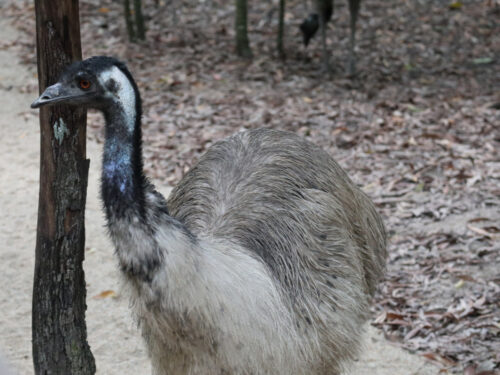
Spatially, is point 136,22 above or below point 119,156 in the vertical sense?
below

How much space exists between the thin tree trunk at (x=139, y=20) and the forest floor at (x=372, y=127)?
153 millimetres

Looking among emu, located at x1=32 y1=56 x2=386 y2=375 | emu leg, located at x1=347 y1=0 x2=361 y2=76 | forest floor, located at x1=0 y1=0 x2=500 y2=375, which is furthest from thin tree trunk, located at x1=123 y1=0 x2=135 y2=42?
emu, located at x1=32 y1=56 x2=386 y2=375

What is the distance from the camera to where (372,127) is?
25.1 feet

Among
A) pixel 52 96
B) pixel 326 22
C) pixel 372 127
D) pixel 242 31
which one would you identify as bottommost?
pixel 372 127

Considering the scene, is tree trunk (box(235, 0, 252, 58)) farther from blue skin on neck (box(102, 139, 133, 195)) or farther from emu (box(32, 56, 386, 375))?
blue skin on neck (box(102, 139, 133, 195))

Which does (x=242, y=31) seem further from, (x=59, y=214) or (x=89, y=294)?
(x=59, y=214)

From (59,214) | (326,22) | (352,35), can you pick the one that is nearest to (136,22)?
(326,22)

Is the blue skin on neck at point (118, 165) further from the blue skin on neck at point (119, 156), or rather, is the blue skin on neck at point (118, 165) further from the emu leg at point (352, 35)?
the emu leg at point (352, 35)

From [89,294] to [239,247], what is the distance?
255 cm

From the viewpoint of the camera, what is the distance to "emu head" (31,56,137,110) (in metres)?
2.54

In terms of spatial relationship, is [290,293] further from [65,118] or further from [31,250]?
[31,250]

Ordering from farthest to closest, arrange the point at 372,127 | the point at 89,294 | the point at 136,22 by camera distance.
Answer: the point at 136,22
the point at 372,127
the point at 89,294

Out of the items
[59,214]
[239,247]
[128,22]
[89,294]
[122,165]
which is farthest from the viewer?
[128,22]

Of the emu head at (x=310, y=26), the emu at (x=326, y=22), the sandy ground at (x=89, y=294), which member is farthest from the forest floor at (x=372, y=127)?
the emu head at (x=310, y=26)
